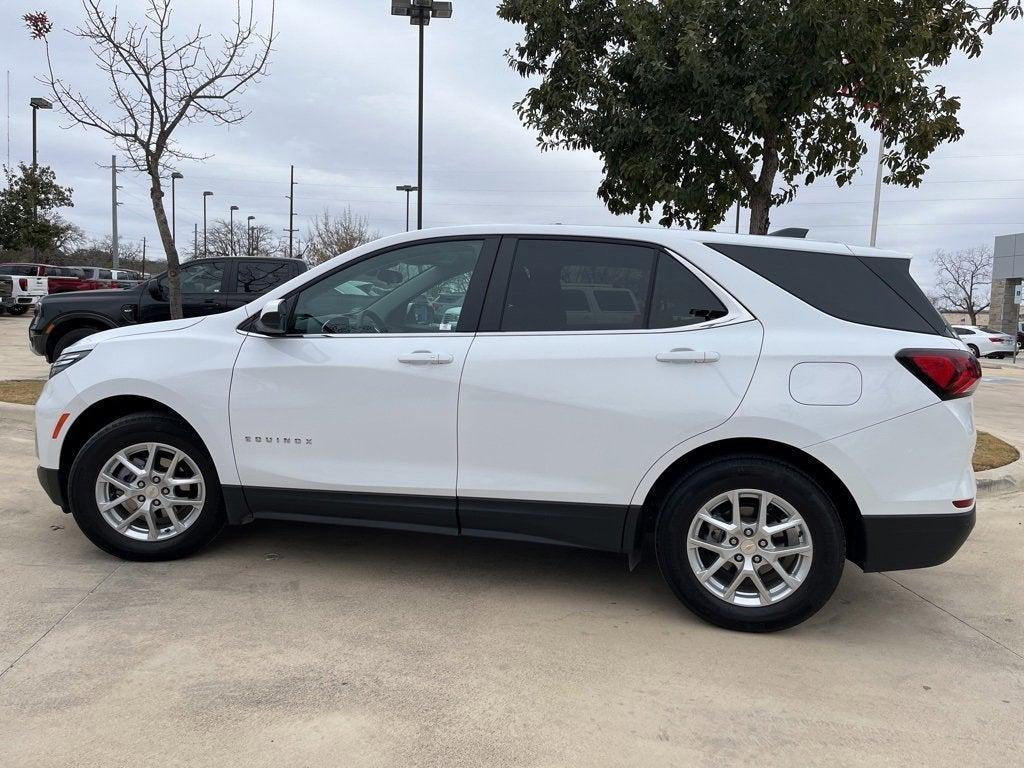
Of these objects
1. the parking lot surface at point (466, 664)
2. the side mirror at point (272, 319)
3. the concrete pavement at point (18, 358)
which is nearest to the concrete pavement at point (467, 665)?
the parking lot surface at point (466, 664)

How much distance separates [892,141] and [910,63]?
3.16 feet

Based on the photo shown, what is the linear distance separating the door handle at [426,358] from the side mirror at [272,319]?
67cm

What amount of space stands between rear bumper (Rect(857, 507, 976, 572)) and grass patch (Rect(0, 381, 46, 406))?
813cm

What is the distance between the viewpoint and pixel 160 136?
820 cm

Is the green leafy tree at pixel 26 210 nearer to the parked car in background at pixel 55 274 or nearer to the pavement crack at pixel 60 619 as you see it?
the parked car in background at pixel 55 274

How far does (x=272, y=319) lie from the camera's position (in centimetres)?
372

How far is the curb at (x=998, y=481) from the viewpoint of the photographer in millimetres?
5945

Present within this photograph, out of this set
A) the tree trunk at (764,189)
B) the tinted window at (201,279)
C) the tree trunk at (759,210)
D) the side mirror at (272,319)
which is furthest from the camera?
the tinted window at (201,279)

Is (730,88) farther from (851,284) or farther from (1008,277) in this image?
(1008,277)

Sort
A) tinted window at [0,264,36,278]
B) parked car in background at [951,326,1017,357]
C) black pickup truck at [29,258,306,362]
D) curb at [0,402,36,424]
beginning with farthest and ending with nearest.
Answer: parked car in background at [951,326,1017,357], tinted window at [0,264,36,278], black pickup truck at [29,258,306,362], curb at [0,402,36,424]

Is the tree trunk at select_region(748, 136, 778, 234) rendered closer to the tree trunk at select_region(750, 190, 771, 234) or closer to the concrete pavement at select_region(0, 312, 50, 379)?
the tree trunk at select_region(750, 190, 771, 234)

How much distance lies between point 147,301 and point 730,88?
7453 millimetres

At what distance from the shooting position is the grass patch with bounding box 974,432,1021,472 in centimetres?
645

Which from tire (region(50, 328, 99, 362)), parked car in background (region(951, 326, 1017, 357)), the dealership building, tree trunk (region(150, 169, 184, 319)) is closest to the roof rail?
tree trunk (region(150, 169, 184, 319))
